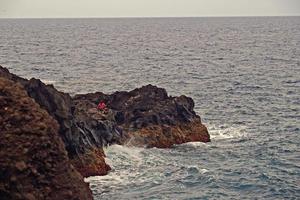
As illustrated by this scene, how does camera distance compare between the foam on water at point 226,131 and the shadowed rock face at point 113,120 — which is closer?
the shadowed rock face at point 113,120

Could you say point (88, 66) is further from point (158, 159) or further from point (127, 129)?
point (158, 159)

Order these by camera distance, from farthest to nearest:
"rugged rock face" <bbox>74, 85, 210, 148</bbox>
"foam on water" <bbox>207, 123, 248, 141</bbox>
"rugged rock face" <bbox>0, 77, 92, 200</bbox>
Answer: "foam on water" <bbox>207, 123, 248, 141</bbox> → "rugged rock face" <bbox>74, 85, 210, 148</bbox> → "rugged rock face" <bbox>0, 77, 92, 200</bbox>

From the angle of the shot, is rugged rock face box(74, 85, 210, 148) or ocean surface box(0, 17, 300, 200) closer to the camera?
ocean surface box(0, 17, 300, 200)

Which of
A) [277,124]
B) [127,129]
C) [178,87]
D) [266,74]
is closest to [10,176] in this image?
[127,129]

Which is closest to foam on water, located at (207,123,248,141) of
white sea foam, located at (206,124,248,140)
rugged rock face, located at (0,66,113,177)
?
white sea foam, located at (206,124,248,140)

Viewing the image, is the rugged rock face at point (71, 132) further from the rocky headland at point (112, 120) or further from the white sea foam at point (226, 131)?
the white sea foam at point (226, 131)

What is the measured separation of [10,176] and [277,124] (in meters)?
41.8

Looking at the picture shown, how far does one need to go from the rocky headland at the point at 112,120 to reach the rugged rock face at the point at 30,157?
13.0 m

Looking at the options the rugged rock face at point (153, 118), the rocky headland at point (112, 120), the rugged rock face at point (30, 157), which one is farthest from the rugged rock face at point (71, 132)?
the rugged rock face at point (30, 157)

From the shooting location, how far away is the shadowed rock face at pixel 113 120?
37.5m

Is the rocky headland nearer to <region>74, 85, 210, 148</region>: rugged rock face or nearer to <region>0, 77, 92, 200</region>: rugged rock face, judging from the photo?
<region>74, 85, 210, 148</region>: rugged rock face

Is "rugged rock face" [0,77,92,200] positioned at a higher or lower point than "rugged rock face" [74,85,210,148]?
higher

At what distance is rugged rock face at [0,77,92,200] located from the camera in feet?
69.1

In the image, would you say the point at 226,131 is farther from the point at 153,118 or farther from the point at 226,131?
the point at 153,118
